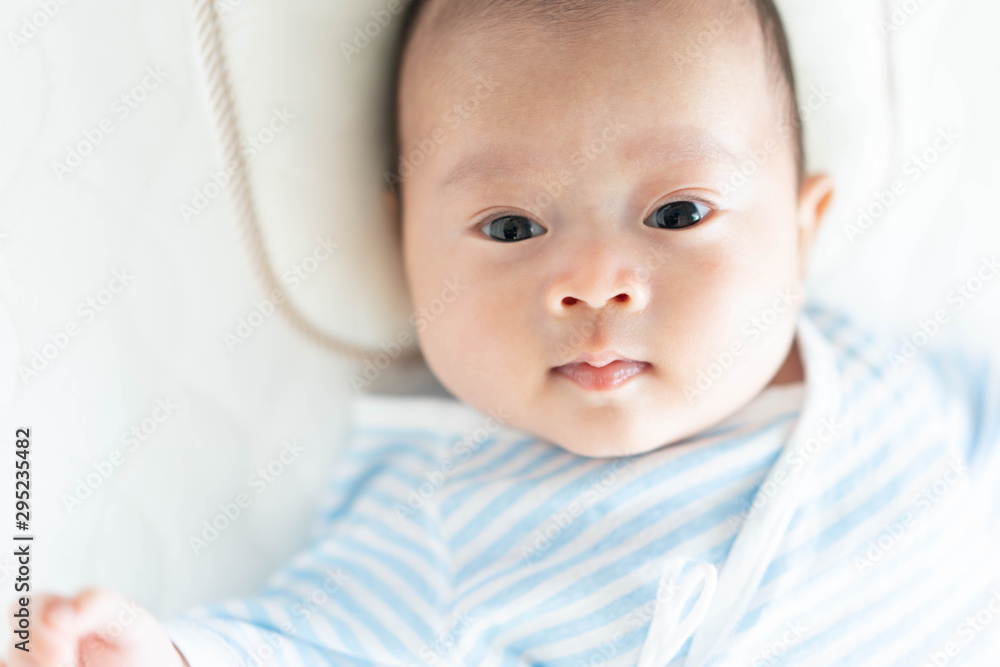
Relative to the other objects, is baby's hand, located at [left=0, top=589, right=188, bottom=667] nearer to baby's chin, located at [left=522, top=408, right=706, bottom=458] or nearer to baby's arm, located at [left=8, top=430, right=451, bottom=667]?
baby's arm, located at [left=8, top=430, right=451, bottom=667]

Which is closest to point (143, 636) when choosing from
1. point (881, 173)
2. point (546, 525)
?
point (546, 525)

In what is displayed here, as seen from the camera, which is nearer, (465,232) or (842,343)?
(465,232)

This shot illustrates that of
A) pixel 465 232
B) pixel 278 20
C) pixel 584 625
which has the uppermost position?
pixel 278 20

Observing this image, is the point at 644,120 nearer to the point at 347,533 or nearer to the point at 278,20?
the point at 278,20

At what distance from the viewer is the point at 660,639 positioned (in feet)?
2.65

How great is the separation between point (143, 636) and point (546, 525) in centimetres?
41
